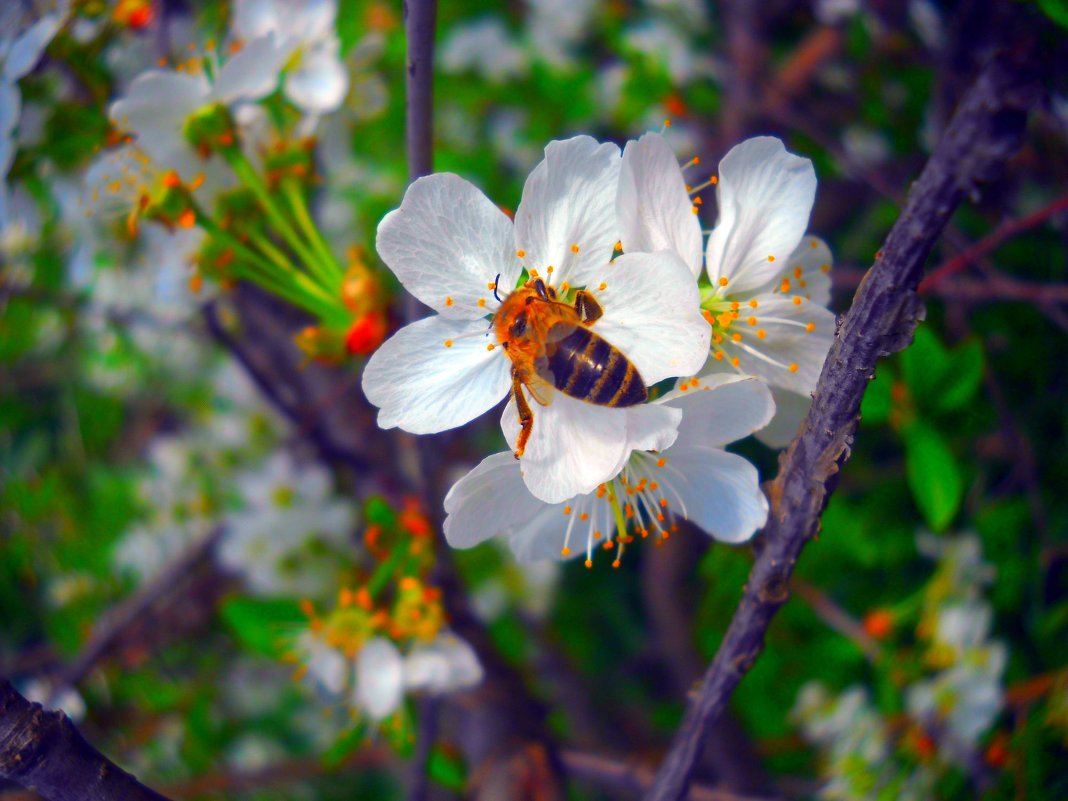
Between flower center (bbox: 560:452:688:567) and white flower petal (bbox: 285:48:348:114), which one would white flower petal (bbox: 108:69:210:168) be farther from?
flower center (bbox: 560:452:688:567)

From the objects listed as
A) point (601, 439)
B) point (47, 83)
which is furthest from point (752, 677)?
point (47, 83)

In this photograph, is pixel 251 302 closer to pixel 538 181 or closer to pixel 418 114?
pixel 418 114

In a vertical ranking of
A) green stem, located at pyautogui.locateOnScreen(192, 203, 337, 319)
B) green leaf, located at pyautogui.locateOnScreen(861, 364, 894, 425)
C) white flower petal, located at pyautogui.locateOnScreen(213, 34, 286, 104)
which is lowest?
green leaf, located at pyautogui.locateOnScreen(861, 364, 894, 425)

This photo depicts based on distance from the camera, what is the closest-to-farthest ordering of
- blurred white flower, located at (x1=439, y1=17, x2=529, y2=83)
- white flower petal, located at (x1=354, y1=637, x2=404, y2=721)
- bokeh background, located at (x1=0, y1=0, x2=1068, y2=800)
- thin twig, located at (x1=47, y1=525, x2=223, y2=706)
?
1. white flower petal, located at (x1=354, y1=637, x2=404, y2=721)
2. bokeh background, located at (x1=0, y1=0, x2=1068, y2=800)
3. thin twig, located at (x1=47, y1=525, x2=223, y2=706)
4. blurred white flower, located at (x1=439, y1=17, x2=529, y2=83)

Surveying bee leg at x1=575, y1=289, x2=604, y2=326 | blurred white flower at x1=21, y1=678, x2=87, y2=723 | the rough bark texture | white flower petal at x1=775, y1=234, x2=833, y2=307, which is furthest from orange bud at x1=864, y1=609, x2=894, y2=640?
blurred white flower at x1=21, y1=678, x2=87, y2=723

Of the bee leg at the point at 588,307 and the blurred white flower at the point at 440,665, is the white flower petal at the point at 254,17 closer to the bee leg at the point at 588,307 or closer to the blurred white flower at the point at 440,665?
the bee leg at the point at 588,307

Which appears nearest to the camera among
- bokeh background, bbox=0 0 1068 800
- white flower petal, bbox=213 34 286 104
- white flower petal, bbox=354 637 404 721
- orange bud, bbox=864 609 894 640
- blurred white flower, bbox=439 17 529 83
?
white flower petal, bbox=213 34 286 104
